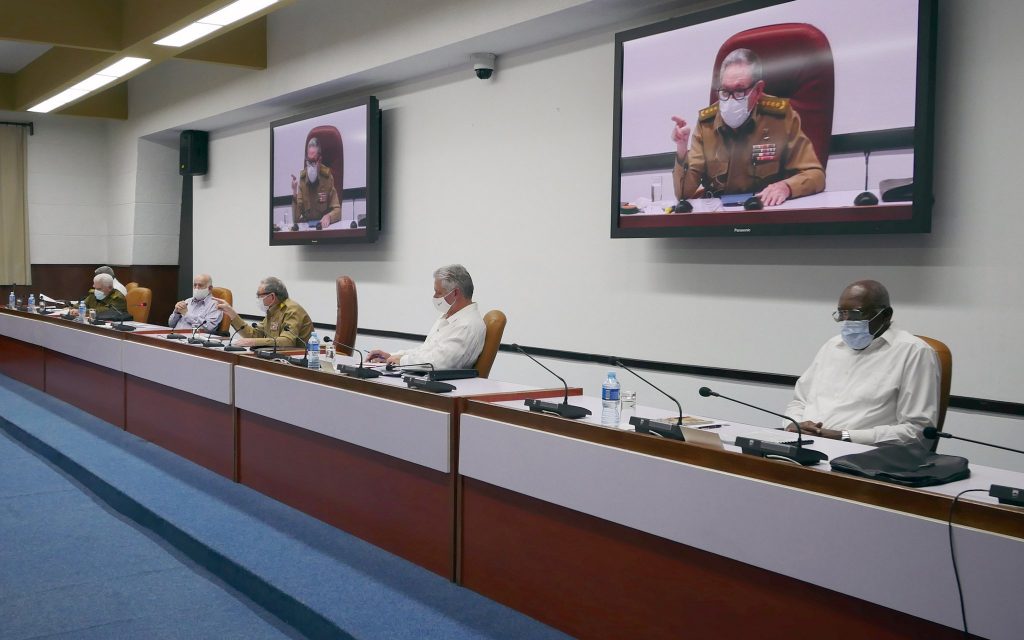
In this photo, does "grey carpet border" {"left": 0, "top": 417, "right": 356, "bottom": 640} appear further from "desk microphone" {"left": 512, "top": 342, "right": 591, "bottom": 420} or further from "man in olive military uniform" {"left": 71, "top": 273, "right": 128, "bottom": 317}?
"man in olive military uniform" {"left": 71, "top": 273, "right": 128, "bottom": 317}

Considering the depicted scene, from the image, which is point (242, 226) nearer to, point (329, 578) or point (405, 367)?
point (405, 367)

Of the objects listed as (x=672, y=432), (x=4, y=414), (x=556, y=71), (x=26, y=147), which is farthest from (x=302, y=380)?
(x=26, y=147)

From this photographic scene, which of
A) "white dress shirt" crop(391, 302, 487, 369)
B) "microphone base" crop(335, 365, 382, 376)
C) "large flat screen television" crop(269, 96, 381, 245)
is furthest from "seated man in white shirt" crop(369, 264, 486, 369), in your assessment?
"large flat screen television" crop(269, 96, 381, 245)

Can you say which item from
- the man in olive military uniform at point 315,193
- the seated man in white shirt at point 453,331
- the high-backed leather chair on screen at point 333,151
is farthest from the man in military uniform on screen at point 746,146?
the man in olive military uniform at point 315,193

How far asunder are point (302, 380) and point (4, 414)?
3.65 metres

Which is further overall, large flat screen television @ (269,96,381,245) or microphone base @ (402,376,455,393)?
large flat screen television @ (269,96,381,245)

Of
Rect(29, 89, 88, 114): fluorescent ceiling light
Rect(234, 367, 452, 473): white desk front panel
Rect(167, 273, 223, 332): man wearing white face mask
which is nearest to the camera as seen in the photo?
Rect(234, 367, 452, 473): white desk front panel

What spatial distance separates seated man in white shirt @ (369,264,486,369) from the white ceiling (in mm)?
6248

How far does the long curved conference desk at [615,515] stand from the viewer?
5.90 ft

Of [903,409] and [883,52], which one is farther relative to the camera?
[883,52]

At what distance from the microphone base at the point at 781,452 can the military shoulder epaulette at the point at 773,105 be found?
227 centimetres

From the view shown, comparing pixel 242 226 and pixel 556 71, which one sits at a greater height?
pixel 556 71

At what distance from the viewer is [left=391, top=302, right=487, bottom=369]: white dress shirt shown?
4109mm

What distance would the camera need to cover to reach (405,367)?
12.4 feet
